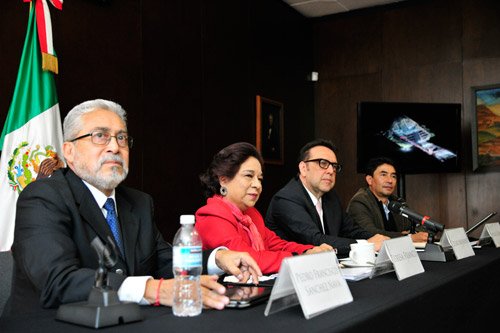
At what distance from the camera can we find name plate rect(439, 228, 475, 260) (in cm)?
249

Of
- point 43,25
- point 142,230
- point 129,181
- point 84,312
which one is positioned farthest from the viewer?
point 129,181

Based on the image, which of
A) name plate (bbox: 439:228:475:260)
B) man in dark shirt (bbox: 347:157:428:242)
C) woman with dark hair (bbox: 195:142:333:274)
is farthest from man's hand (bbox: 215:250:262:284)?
man in dark shirt (bbox: 347:157:428:242)

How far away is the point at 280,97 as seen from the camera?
6.35 meters

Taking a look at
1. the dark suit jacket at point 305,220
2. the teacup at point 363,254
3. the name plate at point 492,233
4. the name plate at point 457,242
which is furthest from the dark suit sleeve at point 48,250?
the name plate at point 492,233

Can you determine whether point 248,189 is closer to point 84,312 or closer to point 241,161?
point 241,161

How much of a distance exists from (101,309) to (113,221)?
2.64 ft

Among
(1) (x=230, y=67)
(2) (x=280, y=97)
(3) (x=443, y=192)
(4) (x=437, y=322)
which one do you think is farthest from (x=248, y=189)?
(3) (x=443, y=192)

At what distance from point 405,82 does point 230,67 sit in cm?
227

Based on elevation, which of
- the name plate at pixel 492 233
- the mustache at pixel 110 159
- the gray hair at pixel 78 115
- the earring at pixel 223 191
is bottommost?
the name plate at pixel 492 233

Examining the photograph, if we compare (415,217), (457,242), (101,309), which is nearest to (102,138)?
(101,309)

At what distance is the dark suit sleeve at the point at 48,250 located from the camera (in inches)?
57.1

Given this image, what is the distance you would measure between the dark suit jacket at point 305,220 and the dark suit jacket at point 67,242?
1.34 m

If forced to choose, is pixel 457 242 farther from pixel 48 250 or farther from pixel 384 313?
pixel 48 250

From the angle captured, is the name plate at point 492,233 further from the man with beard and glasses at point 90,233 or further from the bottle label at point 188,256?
the bottle label at point 188,256
